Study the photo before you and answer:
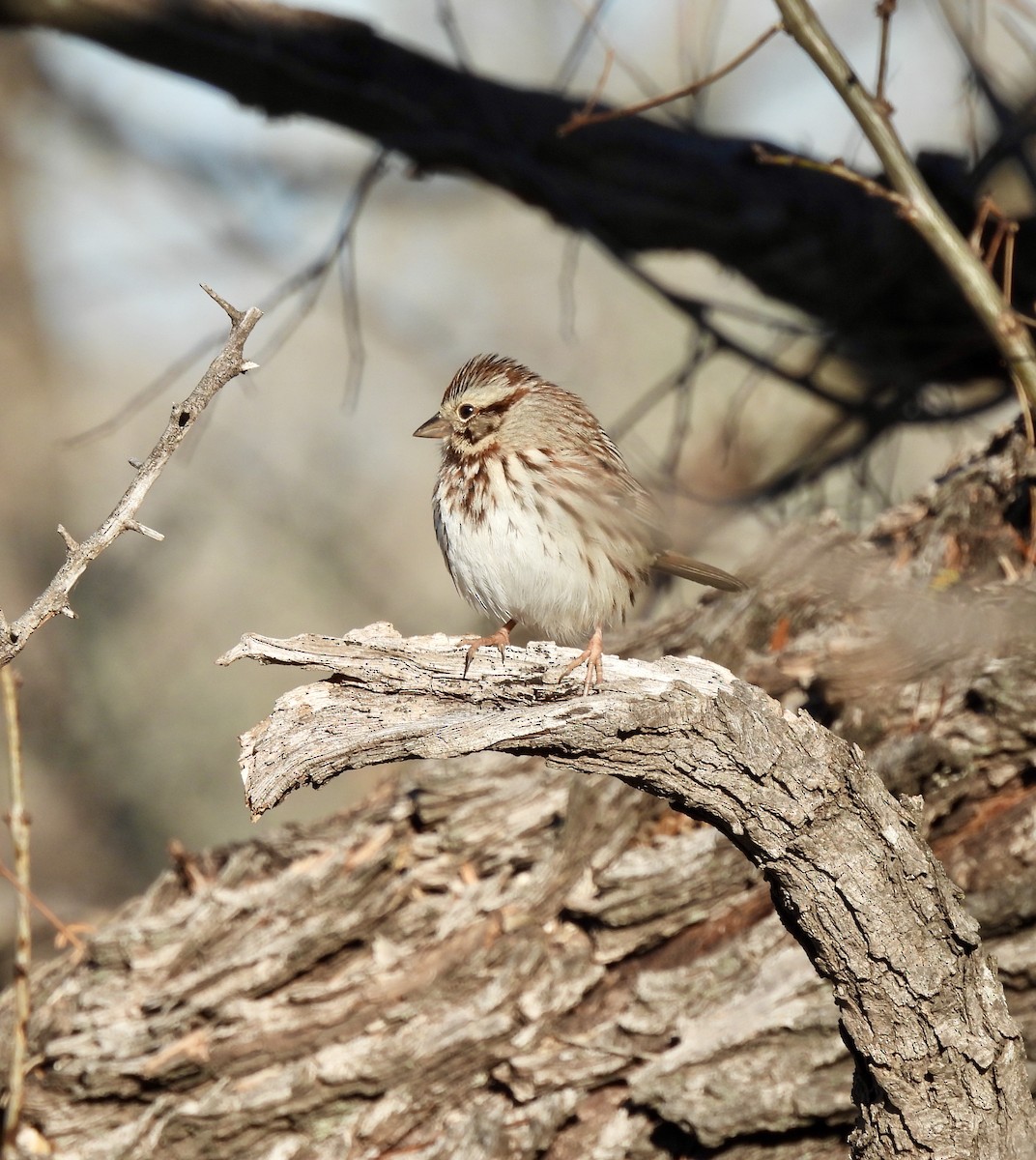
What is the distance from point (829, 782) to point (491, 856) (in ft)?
5.54

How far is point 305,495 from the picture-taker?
9438 mm

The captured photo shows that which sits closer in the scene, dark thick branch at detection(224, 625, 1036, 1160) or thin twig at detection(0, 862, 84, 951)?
dark thick branch at detection(224, 625, 1036, 1160)

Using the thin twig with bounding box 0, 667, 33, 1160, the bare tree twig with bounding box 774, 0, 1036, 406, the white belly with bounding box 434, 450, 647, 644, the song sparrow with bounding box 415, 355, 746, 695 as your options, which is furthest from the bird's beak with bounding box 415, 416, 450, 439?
the bare tree twig with bounding box 774, 0, 1036, 406

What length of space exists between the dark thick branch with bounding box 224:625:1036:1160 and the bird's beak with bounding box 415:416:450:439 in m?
1.42

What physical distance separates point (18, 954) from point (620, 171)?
3.64m

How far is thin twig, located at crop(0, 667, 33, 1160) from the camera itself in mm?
3365

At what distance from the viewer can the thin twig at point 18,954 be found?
337 cm

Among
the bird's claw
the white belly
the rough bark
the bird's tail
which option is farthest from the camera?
the bird's tail

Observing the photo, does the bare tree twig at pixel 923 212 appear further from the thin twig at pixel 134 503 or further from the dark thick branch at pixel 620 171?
the thin twig at pixel 134 503

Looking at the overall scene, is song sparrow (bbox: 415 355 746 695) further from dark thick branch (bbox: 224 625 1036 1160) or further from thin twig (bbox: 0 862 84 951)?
thin twig (bbox: 0 862 84 951)

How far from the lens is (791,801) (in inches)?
88.5

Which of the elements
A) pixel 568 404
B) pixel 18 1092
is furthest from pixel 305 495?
pixel 18 1092

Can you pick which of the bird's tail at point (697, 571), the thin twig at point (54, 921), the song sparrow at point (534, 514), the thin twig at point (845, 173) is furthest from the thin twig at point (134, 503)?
the bird's tail at point (697, 571)

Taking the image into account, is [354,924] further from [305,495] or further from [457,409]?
[305,495]
